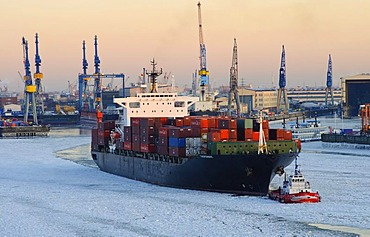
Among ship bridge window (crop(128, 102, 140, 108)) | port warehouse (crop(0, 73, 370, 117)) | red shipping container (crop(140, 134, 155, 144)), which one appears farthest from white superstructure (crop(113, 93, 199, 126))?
port warehouse (crop(0, 73, 370, 117))

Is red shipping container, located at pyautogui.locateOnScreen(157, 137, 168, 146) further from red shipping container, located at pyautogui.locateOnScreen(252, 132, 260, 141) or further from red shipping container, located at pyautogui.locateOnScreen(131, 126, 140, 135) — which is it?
red shipping container, located at pyautogui.locateOnScreen(252, 132, 260, 141)

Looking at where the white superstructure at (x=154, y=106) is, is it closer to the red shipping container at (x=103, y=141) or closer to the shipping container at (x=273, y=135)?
the red shipping container at (x=103, y=141)

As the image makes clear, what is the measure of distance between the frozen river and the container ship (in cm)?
60

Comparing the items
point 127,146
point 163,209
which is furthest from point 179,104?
point 163,209

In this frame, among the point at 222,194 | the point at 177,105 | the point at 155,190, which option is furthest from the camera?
the point at 177,105

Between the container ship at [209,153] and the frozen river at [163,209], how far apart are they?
60 cm

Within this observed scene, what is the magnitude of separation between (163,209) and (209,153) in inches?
168

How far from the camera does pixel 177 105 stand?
3872cm

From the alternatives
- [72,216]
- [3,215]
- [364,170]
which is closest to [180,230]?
[72,216]

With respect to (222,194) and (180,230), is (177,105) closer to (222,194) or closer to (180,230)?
(222,194)

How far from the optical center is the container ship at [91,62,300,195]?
27703mm

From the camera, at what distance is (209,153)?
94.4 feet

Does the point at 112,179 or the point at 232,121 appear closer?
the point at 232,121

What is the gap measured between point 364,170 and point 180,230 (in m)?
17.0
